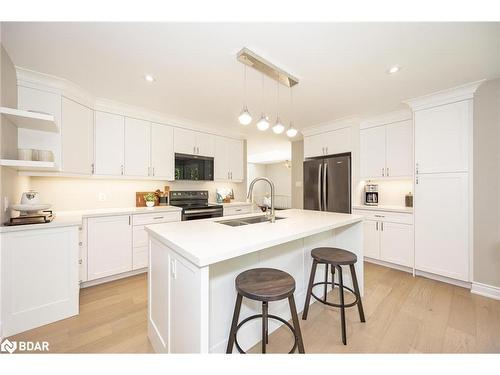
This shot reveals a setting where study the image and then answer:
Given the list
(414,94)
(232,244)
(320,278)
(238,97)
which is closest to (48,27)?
(238,97)

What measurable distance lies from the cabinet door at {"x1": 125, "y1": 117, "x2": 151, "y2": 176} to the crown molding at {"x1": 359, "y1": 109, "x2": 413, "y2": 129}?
3.60m

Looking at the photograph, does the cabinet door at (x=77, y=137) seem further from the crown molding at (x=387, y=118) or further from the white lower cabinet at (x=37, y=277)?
the crown molding at (x=387, y=118)

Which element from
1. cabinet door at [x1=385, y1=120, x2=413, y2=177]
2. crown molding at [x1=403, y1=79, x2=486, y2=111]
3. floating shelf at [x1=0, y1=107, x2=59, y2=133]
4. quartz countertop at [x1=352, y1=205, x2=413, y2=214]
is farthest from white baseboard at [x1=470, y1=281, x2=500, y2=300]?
floating shelf at [x1=0, y1=107, x2=59, y2=133]

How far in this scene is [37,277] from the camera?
5.63 ft

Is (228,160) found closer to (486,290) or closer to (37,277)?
(37,277)

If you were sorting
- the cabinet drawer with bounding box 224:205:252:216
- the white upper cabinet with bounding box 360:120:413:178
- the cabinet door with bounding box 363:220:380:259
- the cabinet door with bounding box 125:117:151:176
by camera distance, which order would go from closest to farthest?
1. the cabinet door with bounding box 125:117:151:176
2. the white upper cabinet with bounding box 360:120:413:178
3. the cabinet door with bounding box 363:220:380:259
4. the cabinet drawer with bounding box 224:205:252:216

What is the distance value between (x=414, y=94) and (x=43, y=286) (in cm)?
443

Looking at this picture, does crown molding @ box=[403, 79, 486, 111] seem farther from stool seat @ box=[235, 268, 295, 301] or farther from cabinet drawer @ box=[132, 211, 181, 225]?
cabinet drawer @ box=[132, 211, 181, 225]

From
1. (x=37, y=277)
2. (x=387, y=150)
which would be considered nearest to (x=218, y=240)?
(x=37, y=277)

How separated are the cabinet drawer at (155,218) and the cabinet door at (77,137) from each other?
0.84 m

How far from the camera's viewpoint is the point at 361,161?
3.59 meters

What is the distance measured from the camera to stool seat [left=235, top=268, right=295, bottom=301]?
1.12 m

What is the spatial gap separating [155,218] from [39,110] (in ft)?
5.60
